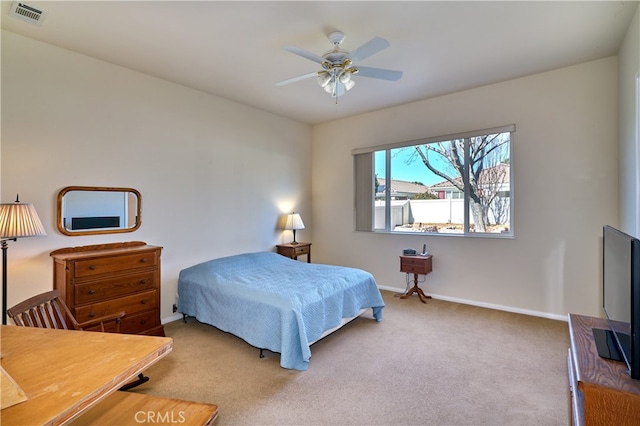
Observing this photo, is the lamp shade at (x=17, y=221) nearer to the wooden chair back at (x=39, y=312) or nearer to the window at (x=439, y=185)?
the wooden chair back at (x=39, y=312)

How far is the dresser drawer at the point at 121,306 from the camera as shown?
2547 mm

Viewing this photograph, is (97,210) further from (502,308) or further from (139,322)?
(502,308)

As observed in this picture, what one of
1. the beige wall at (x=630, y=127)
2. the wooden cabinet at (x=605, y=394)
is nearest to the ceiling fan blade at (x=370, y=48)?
the beige wall at (x=630, y=127)

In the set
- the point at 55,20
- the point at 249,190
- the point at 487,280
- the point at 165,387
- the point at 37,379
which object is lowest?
the point at 165,387

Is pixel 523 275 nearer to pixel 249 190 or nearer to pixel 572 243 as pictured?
pixel 572 243

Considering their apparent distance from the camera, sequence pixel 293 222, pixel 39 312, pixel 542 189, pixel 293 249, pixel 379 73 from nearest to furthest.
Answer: pixel 39 312, pixel 379 73, pixel 542 189, pixel 293 249, pixel 293 222

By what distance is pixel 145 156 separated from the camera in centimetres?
341

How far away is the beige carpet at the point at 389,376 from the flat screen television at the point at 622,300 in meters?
0.60

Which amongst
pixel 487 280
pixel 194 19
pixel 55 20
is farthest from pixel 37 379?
pixel 487 280

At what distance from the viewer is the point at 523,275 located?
3.65 metres

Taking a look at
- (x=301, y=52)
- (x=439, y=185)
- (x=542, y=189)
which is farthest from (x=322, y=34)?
(x=542, y=189)

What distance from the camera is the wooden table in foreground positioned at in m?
0.84

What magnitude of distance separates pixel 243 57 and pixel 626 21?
10.9ft

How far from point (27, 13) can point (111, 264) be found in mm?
2056
